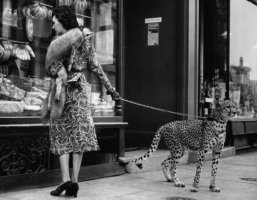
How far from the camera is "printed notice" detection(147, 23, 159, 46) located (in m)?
9.40

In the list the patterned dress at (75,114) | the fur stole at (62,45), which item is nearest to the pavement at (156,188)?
the patterned dress at (75,114)

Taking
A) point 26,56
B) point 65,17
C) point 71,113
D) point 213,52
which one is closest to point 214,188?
point 71,113

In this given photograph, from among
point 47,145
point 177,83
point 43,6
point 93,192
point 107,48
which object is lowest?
point 93,192

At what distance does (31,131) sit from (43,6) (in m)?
1.95

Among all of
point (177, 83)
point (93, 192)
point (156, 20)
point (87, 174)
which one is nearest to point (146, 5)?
point (156, 20)

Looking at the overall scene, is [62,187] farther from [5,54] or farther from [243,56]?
[243,56]

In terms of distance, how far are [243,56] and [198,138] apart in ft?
21.4

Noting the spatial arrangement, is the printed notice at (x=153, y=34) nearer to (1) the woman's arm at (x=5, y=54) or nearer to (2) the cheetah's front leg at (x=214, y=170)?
(2) the cheetah's front leg at (x=214, y=170)

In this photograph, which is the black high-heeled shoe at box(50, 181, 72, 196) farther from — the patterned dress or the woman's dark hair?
the woman's dark hair

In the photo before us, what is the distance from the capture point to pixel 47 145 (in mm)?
6227

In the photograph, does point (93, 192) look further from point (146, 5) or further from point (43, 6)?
point (146, 5)

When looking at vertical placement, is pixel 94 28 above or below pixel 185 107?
above

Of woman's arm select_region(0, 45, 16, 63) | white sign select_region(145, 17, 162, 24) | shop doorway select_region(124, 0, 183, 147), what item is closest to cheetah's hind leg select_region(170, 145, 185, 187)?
shop doorway select_region(124, 0, 183, 147)

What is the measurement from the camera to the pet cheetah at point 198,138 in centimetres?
625
